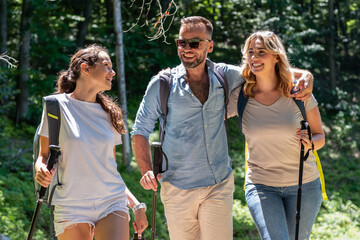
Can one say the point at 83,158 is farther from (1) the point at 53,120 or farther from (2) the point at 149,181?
(2) the point at 149,181

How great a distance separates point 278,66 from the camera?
470cm

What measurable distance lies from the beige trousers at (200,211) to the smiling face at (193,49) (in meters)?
1.06

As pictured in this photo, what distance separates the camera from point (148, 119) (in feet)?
14.8

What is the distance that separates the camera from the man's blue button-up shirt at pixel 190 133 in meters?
4.44

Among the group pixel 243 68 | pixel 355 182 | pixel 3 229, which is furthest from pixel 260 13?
pixel 243 68

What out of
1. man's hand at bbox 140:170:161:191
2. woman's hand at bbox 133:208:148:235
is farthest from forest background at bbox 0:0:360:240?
woman's hand at bbox 133:208:148:235

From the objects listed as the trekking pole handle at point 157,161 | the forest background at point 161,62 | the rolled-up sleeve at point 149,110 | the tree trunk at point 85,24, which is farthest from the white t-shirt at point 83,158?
the tree trunk at point 85,24

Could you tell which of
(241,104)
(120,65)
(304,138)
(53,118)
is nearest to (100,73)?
(53,118)

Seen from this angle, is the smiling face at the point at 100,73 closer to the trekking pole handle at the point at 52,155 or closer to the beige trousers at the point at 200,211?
the trekking pole handle at the point at 52,155

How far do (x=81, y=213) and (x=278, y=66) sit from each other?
7.20ft

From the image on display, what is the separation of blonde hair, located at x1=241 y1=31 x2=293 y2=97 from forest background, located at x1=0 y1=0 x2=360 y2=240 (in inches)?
226

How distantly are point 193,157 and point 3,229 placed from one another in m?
4.80

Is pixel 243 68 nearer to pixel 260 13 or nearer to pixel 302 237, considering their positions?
pixel 302 237

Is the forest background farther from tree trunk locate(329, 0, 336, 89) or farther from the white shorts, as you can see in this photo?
the white shorts
